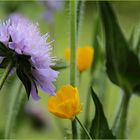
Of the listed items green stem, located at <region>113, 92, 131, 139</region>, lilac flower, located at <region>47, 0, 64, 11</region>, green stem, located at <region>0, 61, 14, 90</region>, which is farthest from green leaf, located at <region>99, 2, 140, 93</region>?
lilac flower, located at <region>47, 0, 64, 11</region>

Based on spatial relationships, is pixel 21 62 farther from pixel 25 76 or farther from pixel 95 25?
pixel 95 25

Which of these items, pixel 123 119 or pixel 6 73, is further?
pixel 123 119

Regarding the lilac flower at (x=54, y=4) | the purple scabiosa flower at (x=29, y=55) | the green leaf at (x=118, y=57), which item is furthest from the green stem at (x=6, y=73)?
the lilac flower at (x=54, y=4)

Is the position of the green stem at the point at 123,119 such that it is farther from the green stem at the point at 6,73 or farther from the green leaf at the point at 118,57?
the green stem at the point at 6,73

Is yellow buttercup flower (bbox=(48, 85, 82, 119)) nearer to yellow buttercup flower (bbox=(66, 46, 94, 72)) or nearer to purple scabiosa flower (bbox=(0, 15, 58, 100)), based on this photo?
purple scabiosa flower (bbox=(0, 15, 58, 100))

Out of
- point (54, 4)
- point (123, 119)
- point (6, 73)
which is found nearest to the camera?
point (6, 73)

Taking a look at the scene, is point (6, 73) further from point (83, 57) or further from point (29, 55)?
point (83, 57)

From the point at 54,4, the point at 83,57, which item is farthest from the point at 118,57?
the point at 54,4
